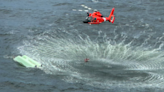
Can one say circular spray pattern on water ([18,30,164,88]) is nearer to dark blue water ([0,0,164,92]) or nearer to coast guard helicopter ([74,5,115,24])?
dark blue water ([0,0,164,92])

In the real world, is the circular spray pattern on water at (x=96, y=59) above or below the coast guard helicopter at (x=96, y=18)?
below

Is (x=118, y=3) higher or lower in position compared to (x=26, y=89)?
higher

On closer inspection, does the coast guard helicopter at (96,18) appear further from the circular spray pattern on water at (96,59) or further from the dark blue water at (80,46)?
the circular spray pattern on water at (96,59)

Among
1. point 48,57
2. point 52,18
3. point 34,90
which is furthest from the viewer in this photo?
point 52,18

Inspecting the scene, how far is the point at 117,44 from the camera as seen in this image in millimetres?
79875

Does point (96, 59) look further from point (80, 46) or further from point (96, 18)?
point (96, 18)

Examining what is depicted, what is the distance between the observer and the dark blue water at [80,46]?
6228cm

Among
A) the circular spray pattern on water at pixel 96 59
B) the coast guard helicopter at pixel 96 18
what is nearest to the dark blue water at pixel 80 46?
the circular spray pattern on water at pixel 96 59

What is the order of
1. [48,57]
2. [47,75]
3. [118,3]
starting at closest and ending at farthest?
[47,75] < [48,57] < [118,3]

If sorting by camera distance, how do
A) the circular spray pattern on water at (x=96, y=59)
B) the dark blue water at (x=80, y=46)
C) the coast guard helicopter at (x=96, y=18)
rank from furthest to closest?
the coast guard helicopter at (x=96, y=18) → the circular spray pattern on water at (x=96, y=59) → the dark blue water at (x=80, y=46)

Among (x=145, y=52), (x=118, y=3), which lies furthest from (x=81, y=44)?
(x=118, y=3)

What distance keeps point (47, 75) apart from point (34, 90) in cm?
532

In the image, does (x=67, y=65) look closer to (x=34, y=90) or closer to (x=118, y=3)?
(x=34, y=90)

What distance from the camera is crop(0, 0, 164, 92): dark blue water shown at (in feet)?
204
